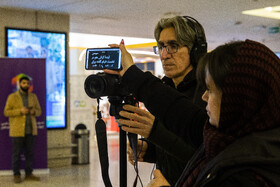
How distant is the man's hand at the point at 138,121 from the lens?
1352 millimetres

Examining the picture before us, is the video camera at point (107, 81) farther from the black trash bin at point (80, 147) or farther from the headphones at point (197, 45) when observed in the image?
the black trash bin at point (80, 147)

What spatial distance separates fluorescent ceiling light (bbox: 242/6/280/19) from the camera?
7105 mm

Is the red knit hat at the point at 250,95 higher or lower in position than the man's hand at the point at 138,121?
higher

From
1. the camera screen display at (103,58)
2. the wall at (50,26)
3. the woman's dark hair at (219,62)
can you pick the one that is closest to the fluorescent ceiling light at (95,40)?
the wall at (50,26)

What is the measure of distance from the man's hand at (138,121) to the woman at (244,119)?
0.41 meters

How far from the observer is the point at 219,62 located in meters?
0.94

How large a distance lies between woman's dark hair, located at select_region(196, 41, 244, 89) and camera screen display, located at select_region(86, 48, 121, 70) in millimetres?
382

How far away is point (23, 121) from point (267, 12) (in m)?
4.73

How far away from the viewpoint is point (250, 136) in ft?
2.86

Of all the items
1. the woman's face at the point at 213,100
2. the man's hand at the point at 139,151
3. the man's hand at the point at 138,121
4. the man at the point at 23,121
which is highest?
the woman's face at the point at 213,100

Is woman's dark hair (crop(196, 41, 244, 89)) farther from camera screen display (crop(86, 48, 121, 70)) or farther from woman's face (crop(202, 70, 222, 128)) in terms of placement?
camera screen display (crop(86, 48, 121, 70))

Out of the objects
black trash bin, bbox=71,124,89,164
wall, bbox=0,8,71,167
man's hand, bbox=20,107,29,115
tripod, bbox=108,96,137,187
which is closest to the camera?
tripod, bbox=108,96,137,187

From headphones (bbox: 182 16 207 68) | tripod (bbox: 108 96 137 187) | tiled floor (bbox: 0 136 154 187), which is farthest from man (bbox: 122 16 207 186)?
tiled floor (bbox: 0 136 154 187)

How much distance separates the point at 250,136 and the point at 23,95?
572 cm
